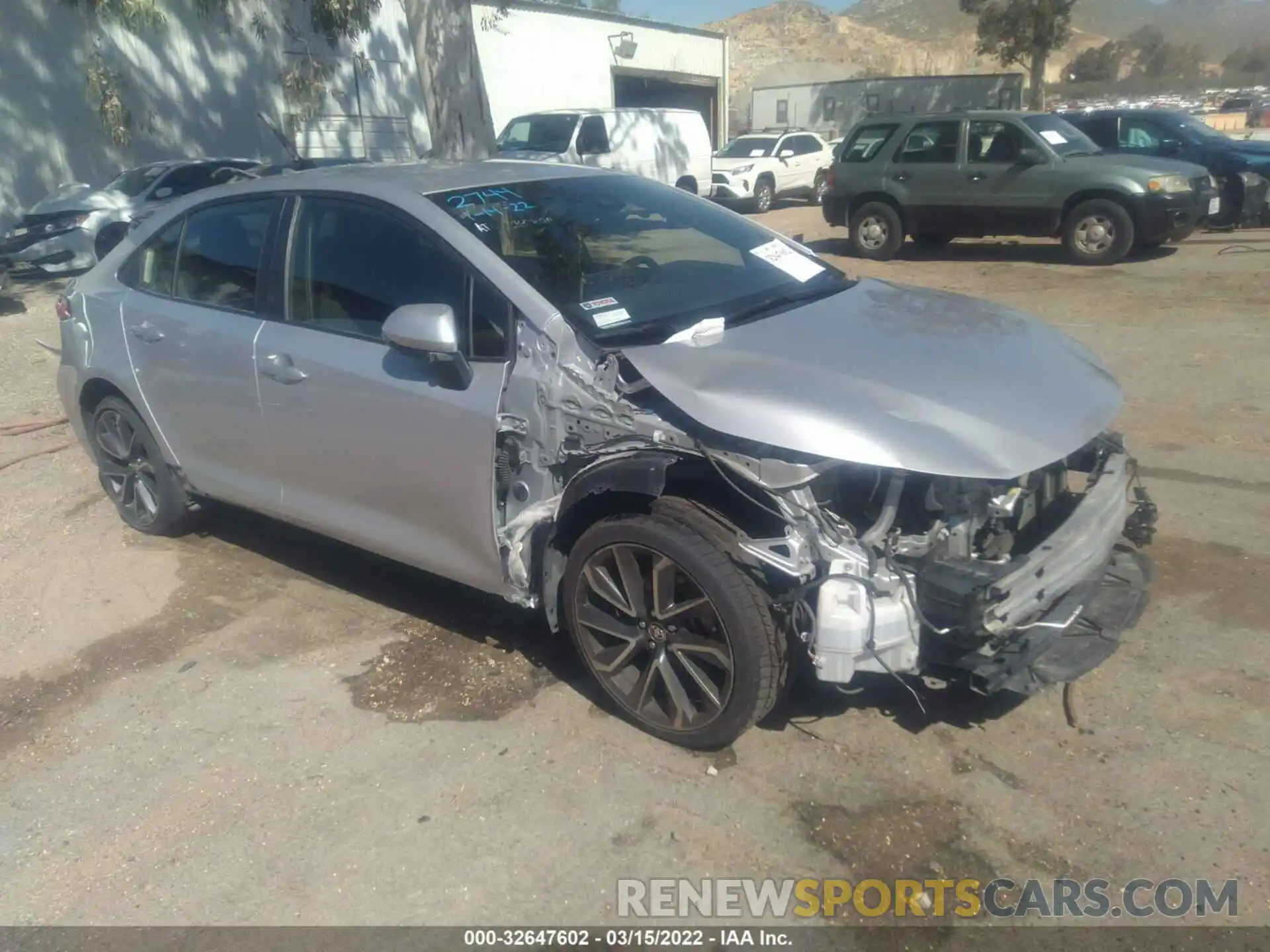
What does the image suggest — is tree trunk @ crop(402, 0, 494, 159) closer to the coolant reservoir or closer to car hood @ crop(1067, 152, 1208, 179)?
car hood @ crop(1067, 152, 1208, 179)

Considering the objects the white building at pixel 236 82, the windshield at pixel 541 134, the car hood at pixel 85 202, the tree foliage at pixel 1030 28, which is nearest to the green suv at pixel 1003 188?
the windshield at pixel 541 134

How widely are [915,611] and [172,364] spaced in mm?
3439

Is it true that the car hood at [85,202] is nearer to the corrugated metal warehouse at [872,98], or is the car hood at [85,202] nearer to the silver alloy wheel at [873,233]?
the silver alloy wheel at [873,233]

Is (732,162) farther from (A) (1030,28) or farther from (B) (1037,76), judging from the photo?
(A) (1030,28)

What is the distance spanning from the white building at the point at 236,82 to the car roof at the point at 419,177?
11.4 m

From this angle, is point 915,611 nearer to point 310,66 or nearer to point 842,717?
point 842,717

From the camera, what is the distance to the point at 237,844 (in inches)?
124

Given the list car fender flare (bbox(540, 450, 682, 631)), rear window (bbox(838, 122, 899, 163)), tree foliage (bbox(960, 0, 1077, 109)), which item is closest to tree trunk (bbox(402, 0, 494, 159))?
rear window (bbox(838, 122, 899, 163))

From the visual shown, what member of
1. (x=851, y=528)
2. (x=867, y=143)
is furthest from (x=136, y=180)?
(x=851, y=528)

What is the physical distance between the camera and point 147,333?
15.8ft

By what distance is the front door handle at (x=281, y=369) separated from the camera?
408 centimetres

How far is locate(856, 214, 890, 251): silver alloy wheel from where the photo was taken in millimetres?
13570

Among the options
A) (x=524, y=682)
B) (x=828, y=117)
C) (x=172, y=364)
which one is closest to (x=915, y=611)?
(x=524, y=682)

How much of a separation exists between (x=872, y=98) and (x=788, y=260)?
34.9 metres
